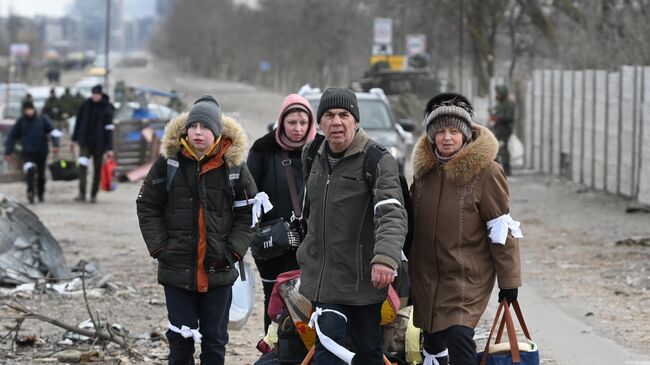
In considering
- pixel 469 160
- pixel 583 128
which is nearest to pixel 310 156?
pixel 469 160

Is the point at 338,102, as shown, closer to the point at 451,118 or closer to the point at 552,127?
the point at 451,118

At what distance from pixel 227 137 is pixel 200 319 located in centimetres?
97

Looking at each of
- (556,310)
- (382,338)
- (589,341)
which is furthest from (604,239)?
(382,338)

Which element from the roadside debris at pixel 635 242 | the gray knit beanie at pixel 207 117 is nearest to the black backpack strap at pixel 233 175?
the gray knit beanie at pixel 207 117

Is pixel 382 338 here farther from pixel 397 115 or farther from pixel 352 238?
pixel 397 115

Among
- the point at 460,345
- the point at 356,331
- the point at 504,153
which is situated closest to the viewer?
the point at 460,345

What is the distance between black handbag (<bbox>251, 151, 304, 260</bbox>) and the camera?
7.27m

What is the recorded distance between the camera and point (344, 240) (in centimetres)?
602

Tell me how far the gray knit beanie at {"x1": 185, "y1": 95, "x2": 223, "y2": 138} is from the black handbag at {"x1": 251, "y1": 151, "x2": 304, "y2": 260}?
31.2 inches

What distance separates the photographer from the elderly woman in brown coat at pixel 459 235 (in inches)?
237

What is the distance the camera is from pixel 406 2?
44.6m

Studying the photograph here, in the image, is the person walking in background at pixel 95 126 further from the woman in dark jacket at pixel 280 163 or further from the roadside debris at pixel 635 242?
the woman in dark jacket at pixel 280 163

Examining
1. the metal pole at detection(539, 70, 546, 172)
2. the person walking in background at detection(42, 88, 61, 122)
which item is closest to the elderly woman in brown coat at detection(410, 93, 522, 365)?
the metal pole at detection(539, 70, 546, 172)

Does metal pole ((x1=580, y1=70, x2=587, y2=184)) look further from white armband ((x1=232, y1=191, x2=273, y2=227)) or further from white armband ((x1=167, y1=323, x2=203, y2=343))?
white armband ((x1=167, y1=323, x2=203, y2=343))
